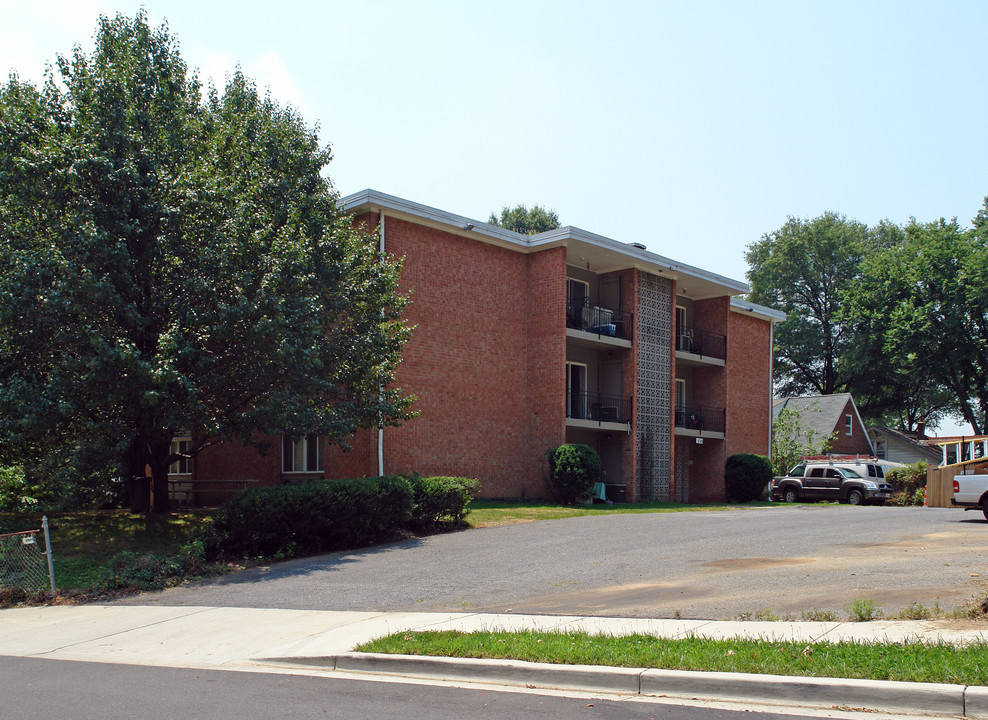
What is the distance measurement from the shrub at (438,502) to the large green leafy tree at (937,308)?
39.9 meters

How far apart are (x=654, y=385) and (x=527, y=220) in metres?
30.6

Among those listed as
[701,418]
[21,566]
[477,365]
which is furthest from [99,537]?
[701,418]

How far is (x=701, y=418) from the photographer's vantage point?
34.8 m

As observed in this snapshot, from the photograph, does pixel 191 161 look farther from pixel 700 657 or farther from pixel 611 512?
pixel 700 657

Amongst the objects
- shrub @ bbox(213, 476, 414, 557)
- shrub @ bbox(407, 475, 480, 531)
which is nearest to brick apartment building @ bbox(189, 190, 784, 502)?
shrub @ bbox(407, 475, 480, 531)

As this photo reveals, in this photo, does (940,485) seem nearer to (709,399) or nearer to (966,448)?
(966,448)

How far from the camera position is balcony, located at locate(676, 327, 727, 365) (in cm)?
3422

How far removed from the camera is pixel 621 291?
101 feet

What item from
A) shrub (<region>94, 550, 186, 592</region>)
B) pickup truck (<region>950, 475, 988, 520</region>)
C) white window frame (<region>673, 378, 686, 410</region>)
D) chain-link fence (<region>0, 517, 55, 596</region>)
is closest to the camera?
chain-link fence (<region>0, 517, 55, 596</region>)

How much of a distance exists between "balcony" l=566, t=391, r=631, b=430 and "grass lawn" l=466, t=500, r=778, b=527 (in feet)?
9.38

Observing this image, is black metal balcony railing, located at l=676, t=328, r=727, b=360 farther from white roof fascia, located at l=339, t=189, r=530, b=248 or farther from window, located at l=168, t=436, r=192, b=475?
window, located at l=168, t=436, r=192, b=475

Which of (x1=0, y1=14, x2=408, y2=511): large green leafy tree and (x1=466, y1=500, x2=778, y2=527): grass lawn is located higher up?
(x1=0, y1=14, x2=408, y2=511): large green leafy tree

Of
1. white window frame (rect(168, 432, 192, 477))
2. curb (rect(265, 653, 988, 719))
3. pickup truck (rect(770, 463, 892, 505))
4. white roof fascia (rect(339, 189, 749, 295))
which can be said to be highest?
white roof fascia (rect(339, 189, 749, 295))

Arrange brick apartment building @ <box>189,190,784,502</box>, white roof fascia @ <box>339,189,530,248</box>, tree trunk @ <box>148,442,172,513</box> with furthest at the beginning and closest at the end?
brick apartment building @ <box>189,190,784,502</box>
white roof fascia @ <box>339,189,530,248</box>
tree trunk @ <box>148,442,172,513</box>
